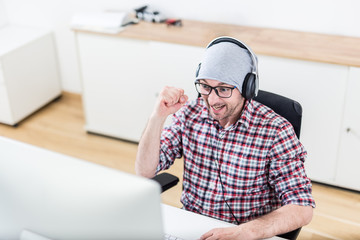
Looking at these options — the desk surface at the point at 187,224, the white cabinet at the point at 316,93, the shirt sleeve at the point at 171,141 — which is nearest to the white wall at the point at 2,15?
the white cabinet at the point at 316,93

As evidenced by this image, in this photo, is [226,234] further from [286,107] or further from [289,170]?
[286,107]

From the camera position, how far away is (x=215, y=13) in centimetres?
309

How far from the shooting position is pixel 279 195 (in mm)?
1569

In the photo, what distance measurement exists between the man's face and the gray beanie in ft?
0.10

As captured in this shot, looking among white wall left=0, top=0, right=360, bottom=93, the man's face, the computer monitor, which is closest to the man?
the man's face

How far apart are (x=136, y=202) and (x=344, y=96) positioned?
191cm

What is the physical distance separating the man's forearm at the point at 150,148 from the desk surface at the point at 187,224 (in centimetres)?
20

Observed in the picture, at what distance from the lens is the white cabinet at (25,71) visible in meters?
3.36

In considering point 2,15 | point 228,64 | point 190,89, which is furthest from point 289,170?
point 2,15

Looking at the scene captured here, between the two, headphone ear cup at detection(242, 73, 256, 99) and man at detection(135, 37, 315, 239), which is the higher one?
headphone ear cup at detection(242, 73, 256, 99)

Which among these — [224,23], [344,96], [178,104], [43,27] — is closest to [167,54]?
[224,23]

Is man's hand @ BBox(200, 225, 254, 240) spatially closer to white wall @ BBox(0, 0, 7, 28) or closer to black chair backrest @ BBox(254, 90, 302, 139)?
black chair backrest @ BBox(254, 90, 302, 139)

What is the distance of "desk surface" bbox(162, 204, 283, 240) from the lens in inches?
57.1

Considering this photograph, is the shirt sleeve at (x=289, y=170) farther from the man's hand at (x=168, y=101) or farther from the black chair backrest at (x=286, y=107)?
the man's hand at (x=168, y=101)
